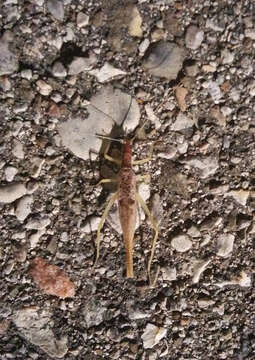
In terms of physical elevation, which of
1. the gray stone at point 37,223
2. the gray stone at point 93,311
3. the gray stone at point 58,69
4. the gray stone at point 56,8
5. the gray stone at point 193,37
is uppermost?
the gray stone at point 56,8

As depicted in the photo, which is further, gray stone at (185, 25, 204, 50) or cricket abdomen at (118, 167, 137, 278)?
gray stone at (185, 25, 204, 50)

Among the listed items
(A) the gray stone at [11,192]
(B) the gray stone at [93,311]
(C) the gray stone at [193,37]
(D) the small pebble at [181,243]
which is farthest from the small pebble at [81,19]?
(B) the gray stone at [93,311]

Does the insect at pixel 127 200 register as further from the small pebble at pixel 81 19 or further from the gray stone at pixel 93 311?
the small pebble at pixel 81 19

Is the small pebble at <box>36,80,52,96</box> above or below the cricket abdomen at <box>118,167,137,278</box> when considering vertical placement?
above

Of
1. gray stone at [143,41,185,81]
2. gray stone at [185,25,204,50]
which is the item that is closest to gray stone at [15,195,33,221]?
gray stone at [143,41,185,81]

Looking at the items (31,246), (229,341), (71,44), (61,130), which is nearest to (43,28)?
(71,44)

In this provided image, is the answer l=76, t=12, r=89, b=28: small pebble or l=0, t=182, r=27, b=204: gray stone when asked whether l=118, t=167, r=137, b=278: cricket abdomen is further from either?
l=76, t=12, r=89, b=28: small pebble

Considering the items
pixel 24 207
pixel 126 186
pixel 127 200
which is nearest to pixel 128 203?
pixel 127 200
